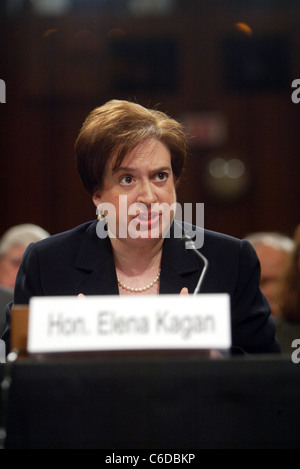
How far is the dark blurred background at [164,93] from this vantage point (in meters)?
5.10

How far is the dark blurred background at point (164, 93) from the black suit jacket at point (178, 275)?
3.17 metres

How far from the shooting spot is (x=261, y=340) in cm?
187

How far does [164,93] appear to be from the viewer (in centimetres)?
520

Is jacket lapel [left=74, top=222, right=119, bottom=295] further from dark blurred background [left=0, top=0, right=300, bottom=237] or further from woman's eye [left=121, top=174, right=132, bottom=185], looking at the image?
dark blurred background [left=0, top=0, right=300, bottom=237]

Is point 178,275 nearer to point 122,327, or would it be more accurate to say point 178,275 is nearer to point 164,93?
point 122,327

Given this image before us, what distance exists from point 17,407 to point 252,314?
32.9 inches

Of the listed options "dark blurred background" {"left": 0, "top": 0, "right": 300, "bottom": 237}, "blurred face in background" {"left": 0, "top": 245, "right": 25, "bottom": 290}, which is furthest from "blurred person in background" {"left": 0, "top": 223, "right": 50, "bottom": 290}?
"dark blurred background" {"left": 0, "top": 0, "right": 300, "bottom": 237}

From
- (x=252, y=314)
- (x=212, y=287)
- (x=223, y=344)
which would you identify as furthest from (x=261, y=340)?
(x=223, y=344)

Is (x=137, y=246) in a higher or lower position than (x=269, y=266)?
higher

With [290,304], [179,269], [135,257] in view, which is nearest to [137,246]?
[135,257]

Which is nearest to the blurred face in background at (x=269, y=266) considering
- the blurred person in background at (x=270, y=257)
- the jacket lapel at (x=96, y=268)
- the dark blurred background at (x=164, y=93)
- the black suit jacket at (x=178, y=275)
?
the blurred person in background at (x=270, y=257)

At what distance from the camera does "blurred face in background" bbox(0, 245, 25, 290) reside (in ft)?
10.8

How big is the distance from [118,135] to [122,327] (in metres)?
0.81
